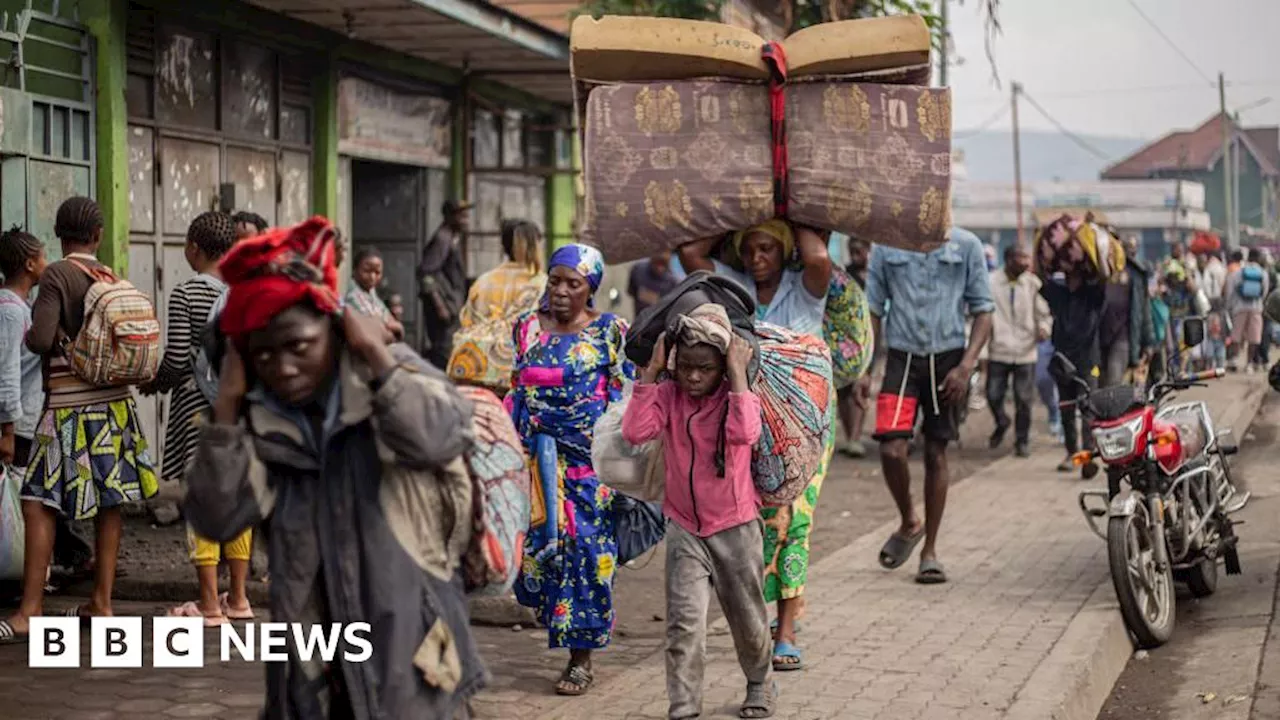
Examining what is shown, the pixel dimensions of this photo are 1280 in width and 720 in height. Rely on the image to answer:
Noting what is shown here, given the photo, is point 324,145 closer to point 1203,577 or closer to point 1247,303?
point 1203,577

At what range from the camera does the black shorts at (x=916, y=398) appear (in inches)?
357

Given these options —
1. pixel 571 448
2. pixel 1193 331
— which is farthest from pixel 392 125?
pixel 571 448

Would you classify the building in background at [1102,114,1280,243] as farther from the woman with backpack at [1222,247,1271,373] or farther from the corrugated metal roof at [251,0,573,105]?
the corrugated metal roof at [251,0,573,105]

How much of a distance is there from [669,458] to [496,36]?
866 centimetres

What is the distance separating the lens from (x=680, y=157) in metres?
7.40

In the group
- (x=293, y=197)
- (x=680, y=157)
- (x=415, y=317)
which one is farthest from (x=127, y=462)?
(x=415, y=317)

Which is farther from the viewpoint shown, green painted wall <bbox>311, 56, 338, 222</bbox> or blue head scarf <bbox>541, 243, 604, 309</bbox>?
green painted wall <bbox>311, 56, 338, 222</bbox>

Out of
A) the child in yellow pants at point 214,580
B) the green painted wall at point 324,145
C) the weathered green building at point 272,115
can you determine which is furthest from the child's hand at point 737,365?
the green painted wall at point 324,145

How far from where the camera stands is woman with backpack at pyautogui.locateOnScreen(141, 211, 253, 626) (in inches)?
298

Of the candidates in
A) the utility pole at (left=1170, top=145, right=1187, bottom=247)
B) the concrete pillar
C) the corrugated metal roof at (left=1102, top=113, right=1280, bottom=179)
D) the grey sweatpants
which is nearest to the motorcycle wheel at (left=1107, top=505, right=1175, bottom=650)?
the grey sweatpants

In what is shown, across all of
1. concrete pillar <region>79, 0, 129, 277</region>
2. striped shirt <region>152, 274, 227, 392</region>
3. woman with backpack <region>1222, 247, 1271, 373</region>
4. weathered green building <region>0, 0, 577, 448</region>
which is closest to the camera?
striped shirt <region>152, 274, 227, 392</region>

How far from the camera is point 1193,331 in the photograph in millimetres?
8477

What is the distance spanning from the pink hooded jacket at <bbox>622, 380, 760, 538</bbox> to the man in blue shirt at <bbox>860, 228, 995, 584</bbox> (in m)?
3.16

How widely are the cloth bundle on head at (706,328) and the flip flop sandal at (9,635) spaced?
344 cm
